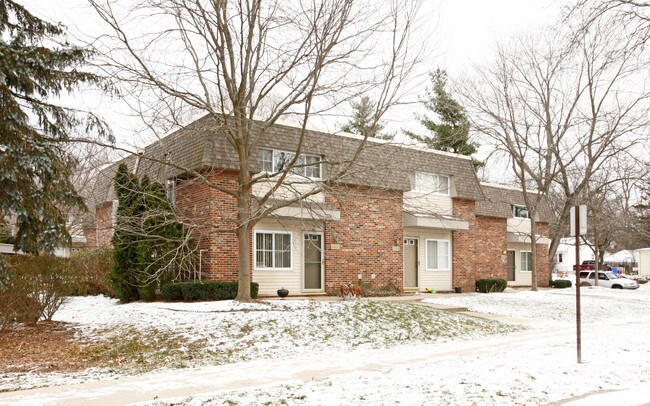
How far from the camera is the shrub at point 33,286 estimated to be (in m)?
12.2

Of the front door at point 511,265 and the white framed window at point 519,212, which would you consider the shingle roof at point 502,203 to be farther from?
the front door at point 511,265

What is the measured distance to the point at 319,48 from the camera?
12656 millimetres

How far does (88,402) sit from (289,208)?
40.0 ft

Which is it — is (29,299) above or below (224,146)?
below

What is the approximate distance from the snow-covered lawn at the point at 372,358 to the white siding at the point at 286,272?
157 inches

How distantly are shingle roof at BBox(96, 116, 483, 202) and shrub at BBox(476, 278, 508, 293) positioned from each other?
12.0 feet

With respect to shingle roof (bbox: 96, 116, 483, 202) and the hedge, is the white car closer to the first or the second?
shingle roof (bbox: 96, 116, 483, 202)

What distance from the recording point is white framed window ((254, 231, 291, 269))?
751 inches

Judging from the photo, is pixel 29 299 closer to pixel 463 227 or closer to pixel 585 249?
pixel 463 227

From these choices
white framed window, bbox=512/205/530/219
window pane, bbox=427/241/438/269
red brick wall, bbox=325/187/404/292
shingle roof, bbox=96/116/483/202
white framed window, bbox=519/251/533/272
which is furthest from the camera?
white framed window, bbox=519/251/533/272

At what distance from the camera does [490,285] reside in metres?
25.7

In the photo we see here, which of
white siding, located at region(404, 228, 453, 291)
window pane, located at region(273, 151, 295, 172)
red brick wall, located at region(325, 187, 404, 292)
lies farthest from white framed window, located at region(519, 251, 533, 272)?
window pane, located at region(273, 151, 295, 172)

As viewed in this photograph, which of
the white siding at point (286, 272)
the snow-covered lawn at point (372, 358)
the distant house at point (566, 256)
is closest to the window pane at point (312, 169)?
the white siding at point (286, 272)

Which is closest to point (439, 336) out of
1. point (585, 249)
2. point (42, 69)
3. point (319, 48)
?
point (319, 48)
